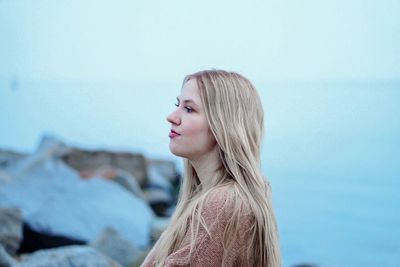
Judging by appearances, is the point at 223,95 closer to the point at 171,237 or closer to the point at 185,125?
the point at 185,125

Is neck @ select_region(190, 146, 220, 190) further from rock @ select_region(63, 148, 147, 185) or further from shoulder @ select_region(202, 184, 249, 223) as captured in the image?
rock @ select_region(63, 148, 147, 185)

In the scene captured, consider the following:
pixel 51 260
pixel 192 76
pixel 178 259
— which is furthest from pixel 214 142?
pixel 51 260

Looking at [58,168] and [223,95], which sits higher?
[223,95]

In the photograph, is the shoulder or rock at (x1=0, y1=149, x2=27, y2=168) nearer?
the shoulder

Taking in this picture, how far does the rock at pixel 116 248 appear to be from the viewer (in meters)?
4.24

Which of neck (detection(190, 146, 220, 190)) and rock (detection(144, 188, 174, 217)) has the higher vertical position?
neck (detection(190, 146, 220, 190))

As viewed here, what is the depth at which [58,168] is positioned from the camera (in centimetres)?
630

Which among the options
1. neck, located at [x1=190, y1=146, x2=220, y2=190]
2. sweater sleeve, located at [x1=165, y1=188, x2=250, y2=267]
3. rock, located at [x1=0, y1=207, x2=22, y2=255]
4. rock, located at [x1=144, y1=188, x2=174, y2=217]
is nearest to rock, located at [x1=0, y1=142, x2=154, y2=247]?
rock, located at [x1=0, y1=207, x2=22, y2=255]

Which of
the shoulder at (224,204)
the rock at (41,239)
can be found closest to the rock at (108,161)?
the rock at (41,239)

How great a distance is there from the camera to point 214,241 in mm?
1576

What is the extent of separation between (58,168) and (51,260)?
341cm

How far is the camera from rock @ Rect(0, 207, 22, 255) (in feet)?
13.6

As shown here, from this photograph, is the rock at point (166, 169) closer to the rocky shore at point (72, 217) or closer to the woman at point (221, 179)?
the rocky shore at point (72, 217)

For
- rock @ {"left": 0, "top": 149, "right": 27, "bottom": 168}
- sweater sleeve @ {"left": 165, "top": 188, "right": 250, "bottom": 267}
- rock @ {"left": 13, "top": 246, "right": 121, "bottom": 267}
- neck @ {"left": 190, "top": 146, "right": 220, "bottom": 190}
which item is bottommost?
rock @ {"left": 0, "top": 149, "right": 27, "bottom": 168}
